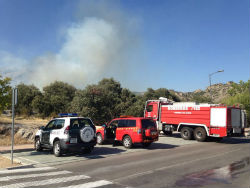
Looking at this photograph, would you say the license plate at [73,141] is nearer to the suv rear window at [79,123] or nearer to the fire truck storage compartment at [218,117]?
the suv rear window at [79,123]

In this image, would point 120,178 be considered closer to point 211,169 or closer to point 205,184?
point 205,184

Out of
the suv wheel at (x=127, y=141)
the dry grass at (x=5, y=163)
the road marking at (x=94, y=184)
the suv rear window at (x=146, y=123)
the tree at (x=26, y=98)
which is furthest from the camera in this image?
the tree at (x=26, y=98)

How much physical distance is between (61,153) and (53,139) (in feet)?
2.82

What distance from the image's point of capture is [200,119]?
59.2 feet

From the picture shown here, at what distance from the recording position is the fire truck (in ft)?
55.0

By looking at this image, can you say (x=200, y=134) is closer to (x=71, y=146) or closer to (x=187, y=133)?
(x=187, y=133)

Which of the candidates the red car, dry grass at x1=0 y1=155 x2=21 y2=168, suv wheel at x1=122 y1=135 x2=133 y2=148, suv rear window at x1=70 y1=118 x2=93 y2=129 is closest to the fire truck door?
the red car

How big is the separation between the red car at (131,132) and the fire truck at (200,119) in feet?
16.4

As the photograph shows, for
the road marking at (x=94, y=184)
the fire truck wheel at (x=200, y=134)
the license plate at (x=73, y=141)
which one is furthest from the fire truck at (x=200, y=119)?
the road marking at (x=94, y=184)

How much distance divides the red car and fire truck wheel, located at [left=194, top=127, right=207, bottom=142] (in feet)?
16.1

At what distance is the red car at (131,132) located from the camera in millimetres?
13867

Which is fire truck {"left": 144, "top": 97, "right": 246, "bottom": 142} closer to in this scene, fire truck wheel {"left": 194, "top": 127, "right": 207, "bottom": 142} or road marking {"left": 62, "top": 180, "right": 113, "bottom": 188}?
fire truck wheel {"left": 194, "top": 127, "right": 207, "bottom": 142}

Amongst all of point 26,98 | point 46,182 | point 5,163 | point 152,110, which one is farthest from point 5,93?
point 26,98

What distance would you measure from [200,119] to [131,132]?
255 inches
